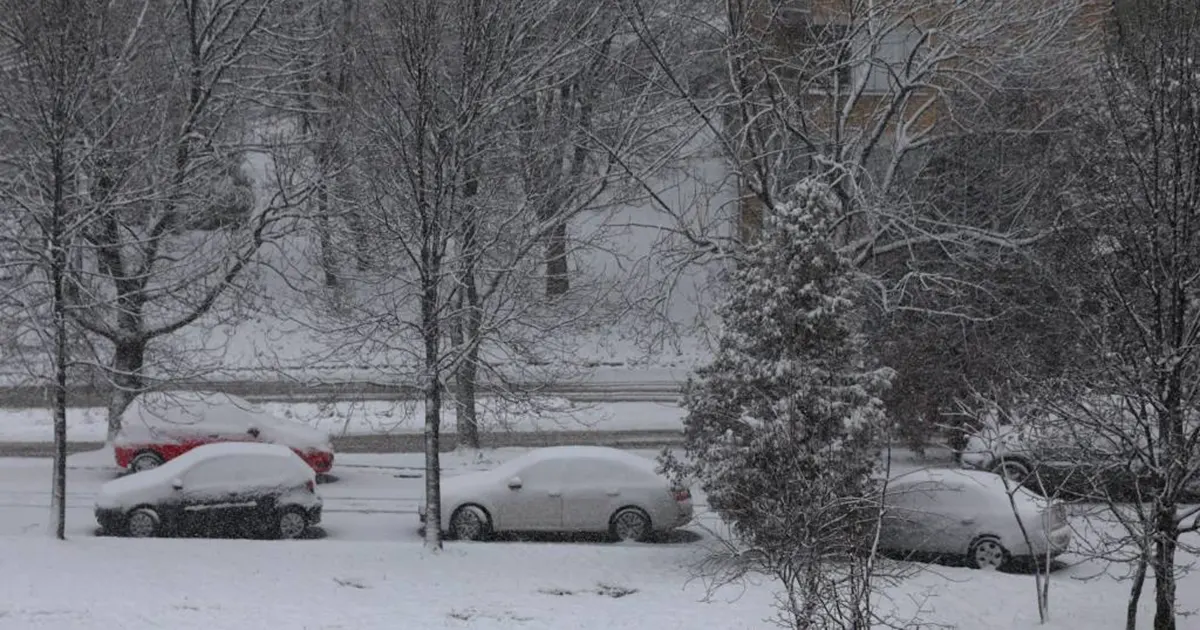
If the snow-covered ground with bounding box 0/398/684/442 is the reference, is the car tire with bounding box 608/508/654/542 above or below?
below

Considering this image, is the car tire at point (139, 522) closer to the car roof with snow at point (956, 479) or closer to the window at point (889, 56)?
the car roof with snow at point (956, 479)

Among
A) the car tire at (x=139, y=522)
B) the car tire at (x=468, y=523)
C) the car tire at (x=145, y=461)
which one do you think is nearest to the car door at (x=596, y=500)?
the car tire at (x=468, y=523)

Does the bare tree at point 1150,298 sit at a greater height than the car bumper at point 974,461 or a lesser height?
greater

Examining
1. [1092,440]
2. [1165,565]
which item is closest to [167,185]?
[1092,440]

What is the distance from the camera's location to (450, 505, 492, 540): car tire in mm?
18047

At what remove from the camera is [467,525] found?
18062mm

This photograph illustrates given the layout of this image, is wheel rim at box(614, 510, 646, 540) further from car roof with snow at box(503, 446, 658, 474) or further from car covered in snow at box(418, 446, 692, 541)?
car roof with snow at box(503, 446, 658, 474)

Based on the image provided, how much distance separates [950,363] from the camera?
23.0 meters

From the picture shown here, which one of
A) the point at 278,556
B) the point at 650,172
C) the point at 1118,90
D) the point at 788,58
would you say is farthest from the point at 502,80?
the point at 1118,90

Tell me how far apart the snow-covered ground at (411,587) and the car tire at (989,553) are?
0.49 m

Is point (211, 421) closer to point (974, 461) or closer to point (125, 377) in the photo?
point (125, 377)

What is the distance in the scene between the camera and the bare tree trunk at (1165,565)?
40.1 ft

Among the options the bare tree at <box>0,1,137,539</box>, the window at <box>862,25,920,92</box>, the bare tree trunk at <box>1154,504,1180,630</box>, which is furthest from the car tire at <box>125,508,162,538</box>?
the bare tree trunk at <box>1154,504,1180,630</box>

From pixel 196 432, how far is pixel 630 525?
26.2 feet
